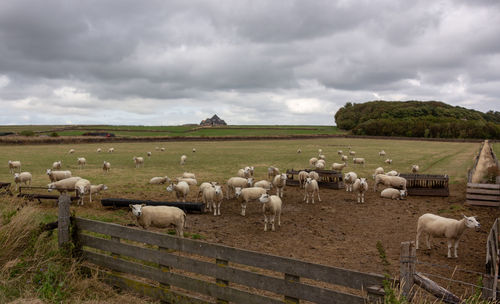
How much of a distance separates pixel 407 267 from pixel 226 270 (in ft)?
9.97

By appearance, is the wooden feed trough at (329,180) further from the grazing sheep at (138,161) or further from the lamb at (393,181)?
the grazing sheep at (138,161)

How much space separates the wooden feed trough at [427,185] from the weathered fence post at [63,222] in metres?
21.3

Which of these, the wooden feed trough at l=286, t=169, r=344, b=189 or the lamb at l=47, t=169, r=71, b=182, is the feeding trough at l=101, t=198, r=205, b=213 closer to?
the lamb at l=47, t=169, r=71, b=182

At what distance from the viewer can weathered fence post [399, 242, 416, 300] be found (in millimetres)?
5375

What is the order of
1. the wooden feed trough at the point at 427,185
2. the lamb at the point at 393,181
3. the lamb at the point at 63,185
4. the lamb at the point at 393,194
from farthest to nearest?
the lamb at the point at 393,181 < the wooden feed trough at the point at 427,185 < the lamb at the point at 393,194 < the lamb at the point at 63,185

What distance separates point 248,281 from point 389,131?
471 ft

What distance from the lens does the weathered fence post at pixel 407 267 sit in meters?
5.38

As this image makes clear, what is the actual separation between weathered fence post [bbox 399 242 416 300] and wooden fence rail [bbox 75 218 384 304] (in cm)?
68

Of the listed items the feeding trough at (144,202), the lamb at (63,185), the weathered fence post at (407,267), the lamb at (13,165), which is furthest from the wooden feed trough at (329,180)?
the lamb at (13,165)

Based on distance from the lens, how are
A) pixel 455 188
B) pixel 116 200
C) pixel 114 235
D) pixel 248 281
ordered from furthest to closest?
1. pixel 455 188
2. pixel 116 200
3. pixel 114 235
4. pixel 248 281

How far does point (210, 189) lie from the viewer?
17547 millimetres

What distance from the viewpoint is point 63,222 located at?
779cm

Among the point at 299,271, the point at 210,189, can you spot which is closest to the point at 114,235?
the point at 299,271

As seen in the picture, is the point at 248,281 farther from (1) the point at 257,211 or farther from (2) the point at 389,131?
(2) the point at 389,131
